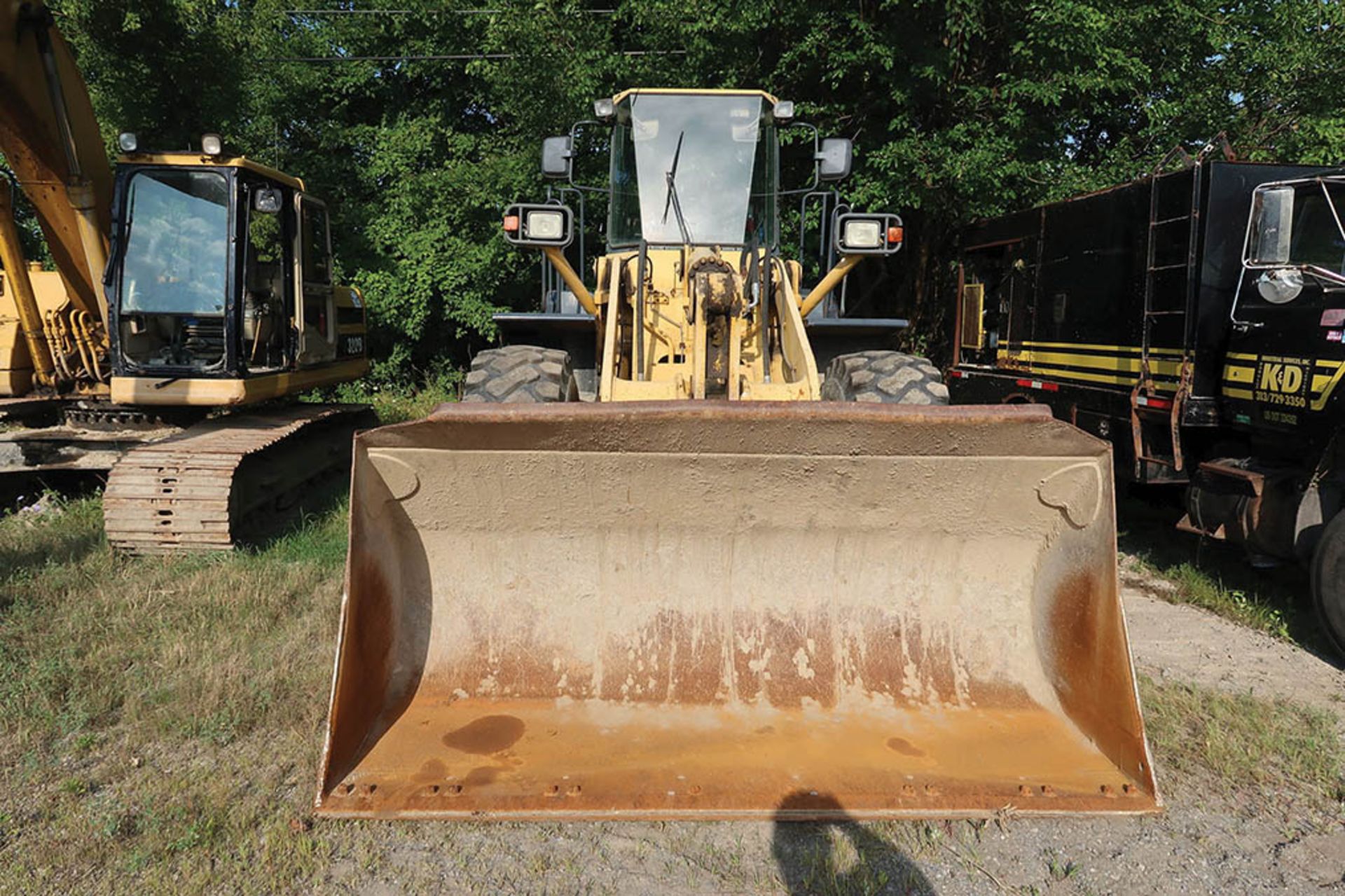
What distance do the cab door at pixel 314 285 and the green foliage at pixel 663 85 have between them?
4155 millimetres

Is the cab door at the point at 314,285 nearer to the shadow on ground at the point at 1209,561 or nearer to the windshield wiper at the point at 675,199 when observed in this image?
the windshield wiper at the point at 675,199

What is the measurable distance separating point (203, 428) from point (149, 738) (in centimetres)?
356

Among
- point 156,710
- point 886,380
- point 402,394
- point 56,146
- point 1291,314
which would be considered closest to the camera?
point 156,710

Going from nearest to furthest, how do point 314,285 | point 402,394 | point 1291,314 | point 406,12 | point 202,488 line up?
point 1291,314 → point 202,488 → point 314,285 → point 406,12 → point 402,394

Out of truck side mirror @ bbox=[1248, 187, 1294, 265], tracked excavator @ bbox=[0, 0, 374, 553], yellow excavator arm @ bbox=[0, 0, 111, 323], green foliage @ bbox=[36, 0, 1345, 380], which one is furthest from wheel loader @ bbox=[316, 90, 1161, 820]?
green foliage @ bbox=[36, 0, 1345, 380]

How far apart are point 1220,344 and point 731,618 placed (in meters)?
4.06

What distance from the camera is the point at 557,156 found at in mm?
5016

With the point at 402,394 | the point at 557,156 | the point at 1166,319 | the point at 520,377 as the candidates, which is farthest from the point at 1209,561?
the point at 402,394

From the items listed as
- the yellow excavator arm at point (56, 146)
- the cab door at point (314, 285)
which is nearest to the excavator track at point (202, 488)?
the cab door at point (314, 285)

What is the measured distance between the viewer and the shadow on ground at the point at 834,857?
8.25ft

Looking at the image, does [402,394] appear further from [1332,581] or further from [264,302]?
[1332,581]

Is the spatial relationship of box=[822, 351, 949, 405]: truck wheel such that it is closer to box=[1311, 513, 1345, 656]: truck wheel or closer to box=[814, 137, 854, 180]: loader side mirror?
box=[814, 137, 854, 180]: loader side mirror

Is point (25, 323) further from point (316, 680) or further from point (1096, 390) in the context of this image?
point (1096, 390)

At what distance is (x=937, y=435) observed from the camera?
2.79m
